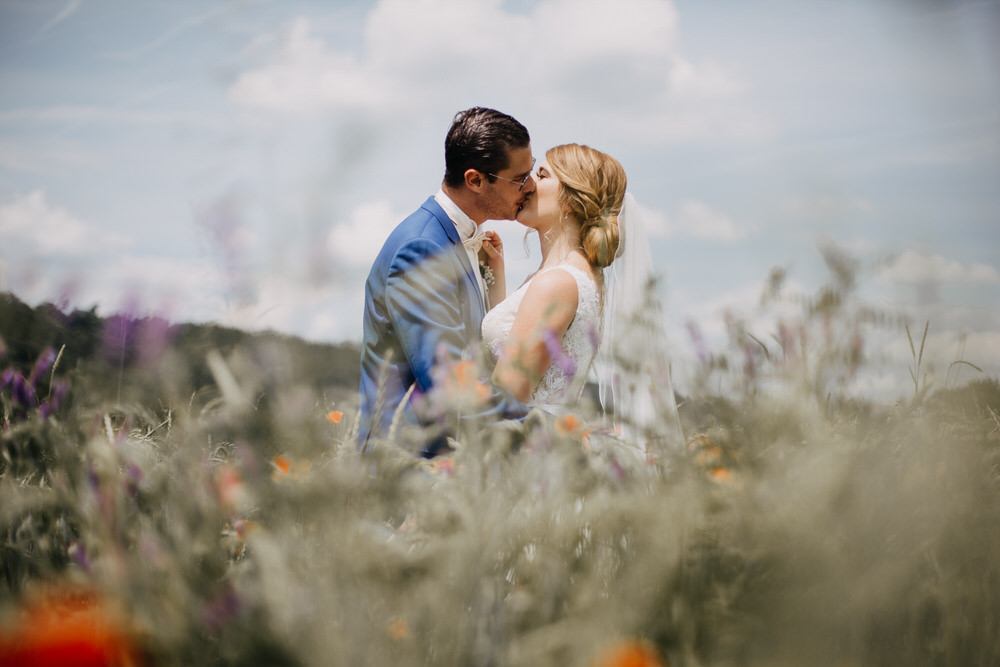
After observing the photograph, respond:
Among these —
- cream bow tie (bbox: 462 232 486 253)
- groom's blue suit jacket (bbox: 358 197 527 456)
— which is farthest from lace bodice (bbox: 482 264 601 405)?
cream bow tie (bbox: 462 232 486 253)

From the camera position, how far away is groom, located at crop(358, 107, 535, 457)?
2746 millimetres

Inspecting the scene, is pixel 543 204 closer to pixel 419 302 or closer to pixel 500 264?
pixel 500 264

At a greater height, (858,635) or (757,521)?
(757,521)

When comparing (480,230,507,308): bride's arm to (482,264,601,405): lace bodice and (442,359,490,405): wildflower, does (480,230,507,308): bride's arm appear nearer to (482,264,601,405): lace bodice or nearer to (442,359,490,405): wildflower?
(482,264,601,405): lace bodice

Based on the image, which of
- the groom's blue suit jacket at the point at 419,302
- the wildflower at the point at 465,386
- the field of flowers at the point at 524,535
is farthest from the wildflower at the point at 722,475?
the groom's blue suit jacket at the point at 419,302

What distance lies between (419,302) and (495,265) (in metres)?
1.46

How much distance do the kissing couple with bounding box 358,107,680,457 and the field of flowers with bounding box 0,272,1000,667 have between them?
3.32 feet

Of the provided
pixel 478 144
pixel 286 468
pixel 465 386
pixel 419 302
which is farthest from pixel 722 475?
pixel 478 144

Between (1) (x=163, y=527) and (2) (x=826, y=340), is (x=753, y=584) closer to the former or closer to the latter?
(2) (x=826, y=340)

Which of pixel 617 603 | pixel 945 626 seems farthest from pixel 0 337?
pixel 945 626

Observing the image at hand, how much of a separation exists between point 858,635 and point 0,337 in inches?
73.6

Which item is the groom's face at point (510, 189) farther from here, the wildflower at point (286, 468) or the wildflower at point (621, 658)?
the wildflower at point (621, 658)

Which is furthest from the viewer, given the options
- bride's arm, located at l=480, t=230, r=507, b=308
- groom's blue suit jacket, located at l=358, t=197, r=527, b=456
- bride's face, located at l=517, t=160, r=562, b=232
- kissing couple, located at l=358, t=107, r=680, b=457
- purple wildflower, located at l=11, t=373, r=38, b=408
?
bride's arm, located at l=480, t=230, r=507, b=308

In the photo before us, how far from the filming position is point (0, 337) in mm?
1432
